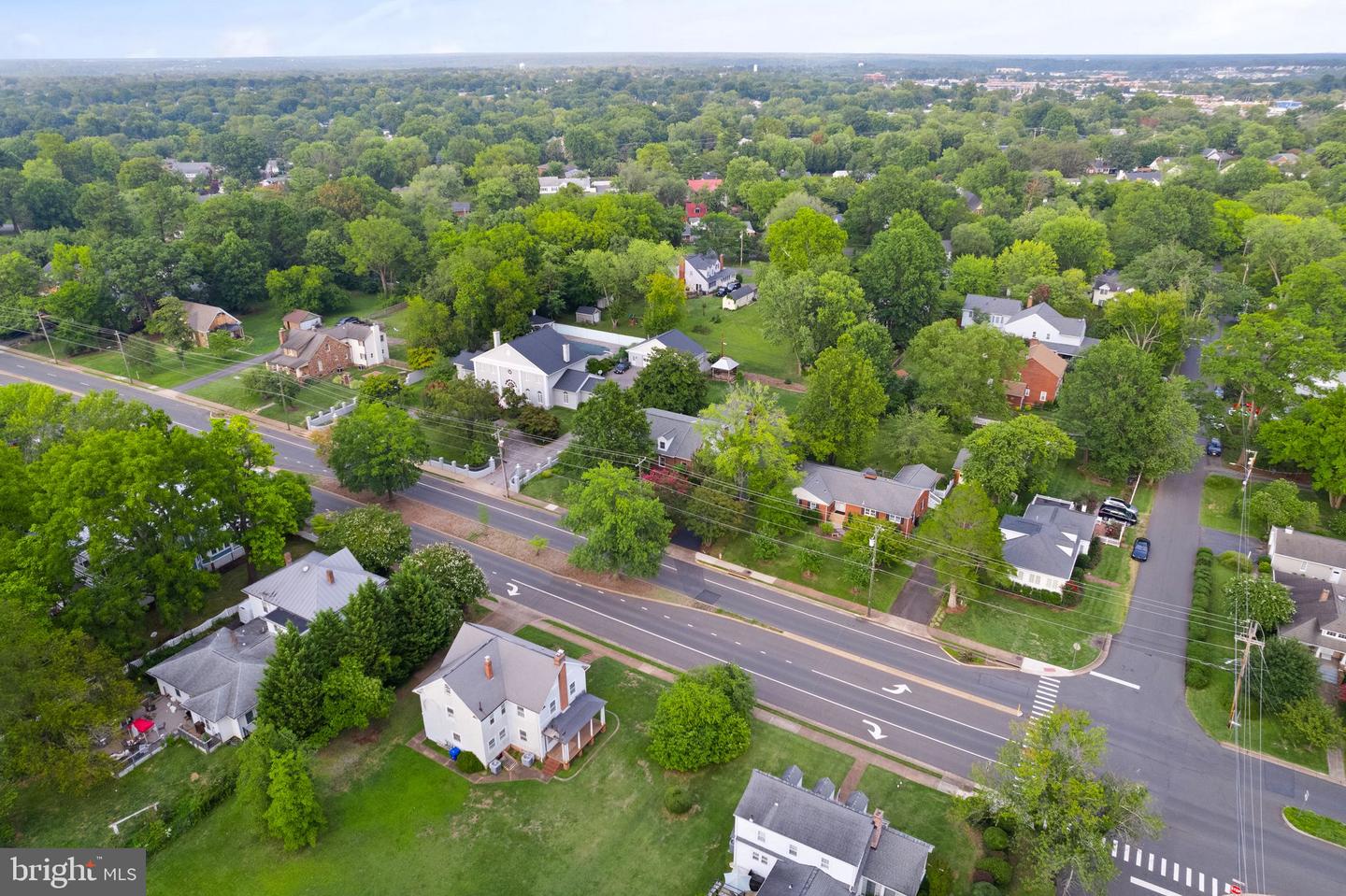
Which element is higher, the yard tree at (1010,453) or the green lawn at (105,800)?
the yard tree at (1010,453)

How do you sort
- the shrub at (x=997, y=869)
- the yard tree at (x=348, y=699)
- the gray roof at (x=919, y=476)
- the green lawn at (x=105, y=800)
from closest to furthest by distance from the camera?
the shrub at (x=997, y=869)
the green lawn at (x=105, y=800)
the yard tree at (x=348, y=699)
the gray roof at (x=919, y=476)

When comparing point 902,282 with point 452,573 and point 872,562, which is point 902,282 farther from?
point 452,573

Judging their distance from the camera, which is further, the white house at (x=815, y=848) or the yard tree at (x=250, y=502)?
the yard tree at (x=250, y=502)

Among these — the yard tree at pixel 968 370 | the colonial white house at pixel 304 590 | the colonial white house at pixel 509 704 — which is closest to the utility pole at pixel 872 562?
the colonial white house at pixel 509 704


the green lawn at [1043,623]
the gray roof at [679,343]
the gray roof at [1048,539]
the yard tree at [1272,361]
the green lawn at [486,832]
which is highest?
the yard tree at [1272,361]

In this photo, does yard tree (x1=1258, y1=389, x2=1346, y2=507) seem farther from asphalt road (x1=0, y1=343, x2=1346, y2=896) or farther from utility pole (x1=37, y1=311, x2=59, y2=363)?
utility pole (x1=37, y1=311, x2=59, y2=363)

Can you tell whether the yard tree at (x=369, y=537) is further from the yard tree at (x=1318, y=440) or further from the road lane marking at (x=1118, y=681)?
the yard tree at (x=1318, y=440)
